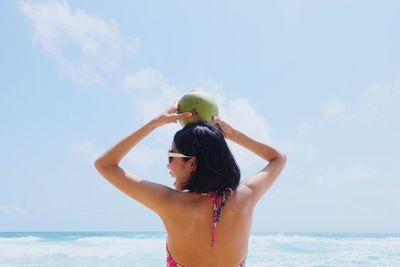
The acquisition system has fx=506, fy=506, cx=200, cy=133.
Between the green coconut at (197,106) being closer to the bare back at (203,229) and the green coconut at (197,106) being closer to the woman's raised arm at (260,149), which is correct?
the woman's raised arm at (260,149)

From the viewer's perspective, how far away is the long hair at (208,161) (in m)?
2.32

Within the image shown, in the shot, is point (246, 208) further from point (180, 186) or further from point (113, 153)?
point (113, 153)

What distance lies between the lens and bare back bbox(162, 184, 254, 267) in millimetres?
2311

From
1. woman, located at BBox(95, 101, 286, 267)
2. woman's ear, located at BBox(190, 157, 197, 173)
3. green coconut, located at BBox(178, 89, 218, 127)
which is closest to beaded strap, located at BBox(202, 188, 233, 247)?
woman, located at BBox(95, 101, 286, 267)

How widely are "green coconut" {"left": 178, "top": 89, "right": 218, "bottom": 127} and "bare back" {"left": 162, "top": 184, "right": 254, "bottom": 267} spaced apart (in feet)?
1.84

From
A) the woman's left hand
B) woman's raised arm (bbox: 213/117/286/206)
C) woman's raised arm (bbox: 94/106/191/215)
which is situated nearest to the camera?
woman's raised arm (bbox: 94/106/191/215)

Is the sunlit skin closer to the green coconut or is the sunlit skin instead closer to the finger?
the finger

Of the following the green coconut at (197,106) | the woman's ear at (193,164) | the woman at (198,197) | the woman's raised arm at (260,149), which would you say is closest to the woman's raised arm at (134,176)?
the woman at (198,197)

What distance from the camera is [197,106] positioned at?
9.30ft

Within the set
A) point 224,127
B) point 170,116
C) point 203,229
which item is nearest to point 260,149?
point 224,127

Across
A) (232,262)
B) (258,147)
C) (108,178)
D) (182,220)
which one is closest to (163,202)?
(182,220)

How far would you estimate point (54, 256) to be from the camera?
16.9m

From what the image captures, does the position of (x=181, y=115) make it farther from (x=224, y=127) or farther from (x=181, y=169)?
(x=181, y=169)

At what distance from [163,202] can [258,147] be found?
72cm
